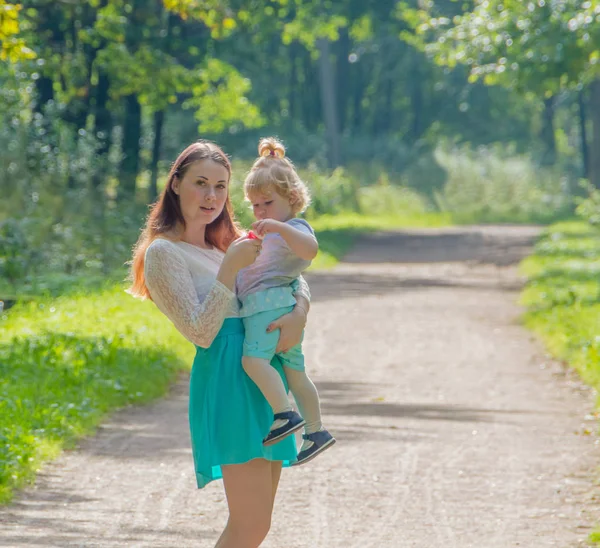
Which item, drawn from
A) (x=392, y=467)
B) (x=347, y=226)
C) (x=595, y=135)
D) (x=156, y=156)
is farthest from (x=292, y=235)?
(x=347, y=226)

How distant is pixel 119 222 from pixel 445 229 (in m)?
20.0

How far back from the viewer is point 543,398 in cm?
1155

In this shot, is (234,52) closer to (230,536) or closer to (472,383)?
(472,383)

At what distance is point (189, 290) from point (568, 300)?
43.9ft

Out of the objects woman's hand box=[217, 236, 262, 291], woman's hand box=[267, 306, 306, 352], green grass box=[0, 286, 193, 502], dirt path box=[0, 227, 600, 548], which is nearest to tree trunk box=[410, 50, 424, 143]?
green grass box=[0, 286, 193, 502]

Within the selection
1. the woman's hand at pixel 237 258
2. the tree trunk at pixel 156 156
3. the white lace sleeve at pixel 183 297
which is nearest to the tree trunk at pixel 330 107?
the tree trunk at pixel 156 156

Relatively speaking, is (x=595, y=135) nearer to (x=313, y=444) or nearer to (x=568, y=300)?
(x=568, y=300)

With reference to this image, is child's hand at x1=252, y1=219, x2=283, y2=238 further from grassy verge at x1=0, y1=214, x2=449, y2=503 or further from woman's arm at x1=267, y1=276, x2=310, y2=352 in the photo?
grassy verge at x1=0, y1=214, x2=449, y2=503

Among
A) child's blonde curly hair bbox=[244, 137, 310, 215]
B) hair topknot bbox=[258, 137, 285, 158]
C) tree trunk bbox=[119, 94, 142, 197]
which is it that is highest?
hair topknot bbox=[258, 137, 285, 158]

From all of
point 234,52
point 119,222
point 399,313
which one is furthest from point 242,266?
point 234,52

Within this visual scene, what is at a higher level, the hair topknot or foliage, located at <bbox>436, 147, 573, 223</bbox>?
the hair topknot

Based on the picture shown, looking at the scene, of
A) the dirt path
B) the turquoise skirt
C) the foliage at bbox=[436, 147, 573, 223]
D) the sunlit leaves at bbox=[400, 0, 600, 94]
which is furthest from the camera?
the foliage at bbox=[436, 147, 573, 223]

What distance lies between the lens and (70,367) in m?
11.0

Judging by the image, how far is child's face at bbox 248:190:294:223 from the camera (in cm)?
461
